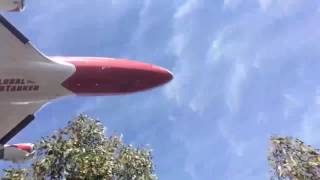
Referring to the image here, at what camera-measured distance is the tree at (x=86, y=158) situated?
33281 millimetres

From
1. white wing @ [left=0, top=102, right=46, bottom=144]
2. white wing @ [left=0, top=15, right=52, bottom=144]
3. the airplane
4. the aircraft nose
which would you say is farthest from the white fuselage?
the aircraft nose

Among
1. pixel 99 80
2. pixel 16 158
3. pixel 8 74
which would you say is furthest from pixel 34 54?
pixel 16 158

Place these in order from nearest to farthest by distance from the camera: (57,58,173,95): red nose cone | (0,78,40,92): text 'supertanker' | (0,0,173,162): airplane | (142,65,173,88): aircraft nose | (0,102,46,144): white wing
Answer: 1. (0,78,40,92): text 'supertanker'
2. (0,0,173,162): airplane
3. (57,58,173,95): red nose cone
4. (142,65,173,88): aircraft nose
5. (0,102,46,144): white wing

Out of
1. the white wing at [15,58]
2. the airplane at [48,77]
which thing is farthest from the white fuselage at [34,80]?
the white wing at [15,58]

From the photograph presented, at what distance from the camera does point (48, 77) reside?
27.2m

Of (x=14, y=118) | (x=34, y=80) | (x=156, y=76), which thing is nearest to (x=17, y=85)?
(x=34, y=80)

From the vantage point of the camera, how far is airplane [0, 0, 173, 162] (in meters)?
27.1

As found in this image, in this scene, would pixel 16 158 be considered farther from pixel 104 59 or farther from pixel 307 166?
pixel 307 166

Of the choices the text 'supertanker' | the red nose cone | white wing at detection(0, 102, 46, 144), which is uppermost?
the red nose cone

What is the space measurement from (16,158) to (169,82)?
27.1 ft

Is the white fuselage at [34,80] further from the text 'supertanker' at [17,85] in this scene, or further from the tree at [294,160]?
the tree at [294,160]

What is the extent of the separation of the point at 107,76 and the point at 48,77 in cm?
276

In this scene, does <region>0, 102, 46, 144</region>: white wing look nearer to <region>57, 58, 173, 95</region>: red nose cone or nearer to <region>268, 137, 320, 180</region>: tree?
<region>57, 58, 173, 95</region>: red nose cone

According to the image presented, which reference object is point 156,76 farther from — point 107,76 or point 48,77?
point 48,77
